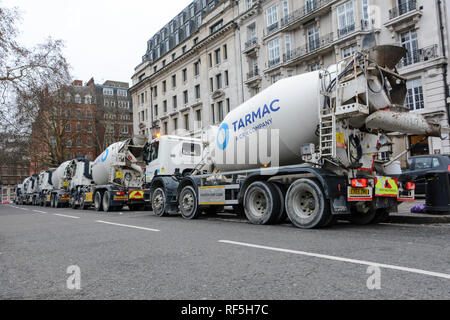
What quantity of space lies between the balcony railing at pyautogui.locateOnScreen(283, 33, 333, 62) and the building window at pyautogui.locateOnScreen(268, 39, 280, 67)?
0.99m

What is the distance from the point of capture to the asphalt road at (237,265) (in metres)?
3.23

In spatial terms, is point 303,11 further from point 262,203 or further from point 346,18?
point 262,203

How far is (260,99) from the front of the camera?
918cm

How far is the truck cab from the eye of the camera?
1327cm

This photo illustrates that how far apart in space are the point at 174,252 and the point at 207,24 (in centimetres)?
3781

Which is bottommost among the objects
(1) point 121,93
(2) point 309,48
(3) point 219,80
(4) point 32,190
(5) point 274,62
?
(4) point 32,190

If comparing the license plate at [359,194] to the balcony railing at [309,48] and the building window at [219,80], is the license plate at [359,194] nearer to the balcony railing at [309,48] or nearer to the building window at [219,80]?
the balcony railing at [309,48]

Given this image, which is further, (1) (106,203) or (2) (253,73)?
(2) (253,73)

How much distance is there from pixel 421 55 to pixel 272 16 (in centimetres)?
1388

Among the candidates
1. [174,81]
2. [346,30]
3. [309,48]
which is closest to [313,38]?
[309,48]

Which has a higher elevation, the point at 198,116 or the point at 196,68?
the point at 196,68

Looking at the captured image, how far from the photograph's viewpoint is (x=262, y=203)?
888 cm

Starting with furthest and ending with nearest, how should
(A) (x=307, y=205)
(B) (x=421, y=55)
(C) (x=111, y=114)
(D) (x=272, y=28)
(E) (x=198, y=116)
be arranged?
(C) (x=111, y=114), (E) (x=198, y=116), (D) (x=272, y=28), (B) (x=421, y=55), (A) (x=307, y=205)

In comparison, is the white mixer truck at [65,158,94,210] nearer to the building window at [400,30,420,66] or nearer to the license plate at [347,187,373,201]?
the license plate at [347,187,373,201]
